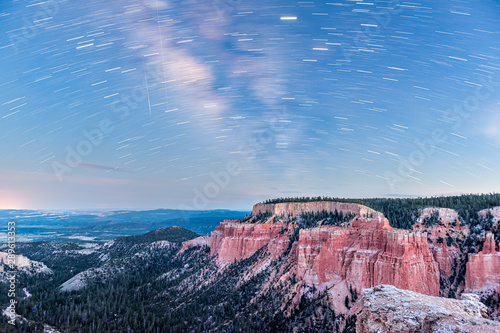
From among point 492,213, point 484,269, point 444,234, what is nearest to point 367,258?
point 484,269

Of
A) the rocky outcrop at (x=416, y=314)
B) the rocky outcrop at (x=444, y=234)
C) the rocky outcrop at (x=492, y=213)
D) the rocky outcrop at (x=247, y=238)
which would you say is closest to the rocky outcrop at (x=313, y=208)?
the rocky outcrop at (x=247, y=238)

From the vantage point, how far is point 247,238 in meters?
105

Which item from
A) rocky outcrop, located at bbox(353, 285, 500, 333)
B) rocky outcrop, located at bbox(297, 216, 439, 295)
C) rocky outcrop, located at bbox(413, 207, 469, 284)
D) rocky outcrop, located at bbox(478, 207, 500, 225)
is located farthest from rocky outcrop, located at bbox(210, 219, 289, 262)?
rocky outcrop, located at bbox(353, 285, 500, 333)

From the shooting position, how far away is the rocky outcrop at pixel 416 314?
16.4 metres

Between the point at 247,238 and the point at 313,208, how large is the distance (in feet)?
78.6

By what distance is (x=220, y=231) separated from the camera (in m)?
126

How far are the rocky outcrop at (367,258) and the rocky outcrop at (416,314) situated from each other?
4049 cm

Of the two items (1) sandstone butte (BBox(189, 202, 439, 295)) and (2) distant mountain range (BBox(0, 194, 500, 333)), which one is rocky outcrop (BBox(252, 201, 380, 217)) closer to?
(2) distant mountain range (BBox(0, 194, 500, 333))

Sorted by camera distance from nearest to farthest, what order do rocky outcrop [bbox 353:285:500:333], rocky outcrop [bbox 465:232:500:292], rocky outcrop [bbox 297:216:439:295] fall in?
rocky outcrop [bbox 353:285:500:333], rocky outcrop [bbox 465:232:500:292], rocky outcrop [bbox 297:216:439:295]

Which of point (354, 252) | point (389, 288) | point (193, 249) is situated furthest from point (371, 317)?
point (193, 249)

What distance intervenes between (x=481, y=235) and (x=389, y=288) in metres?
60.0

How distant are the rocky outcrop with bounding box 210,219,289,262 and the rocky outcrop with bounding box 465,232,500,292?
43.5 meters

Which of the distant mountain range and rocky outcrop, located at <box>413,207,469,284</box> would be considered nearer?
the distant mountain range

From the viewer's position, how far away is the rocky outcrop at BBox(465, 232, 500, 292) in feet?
191
